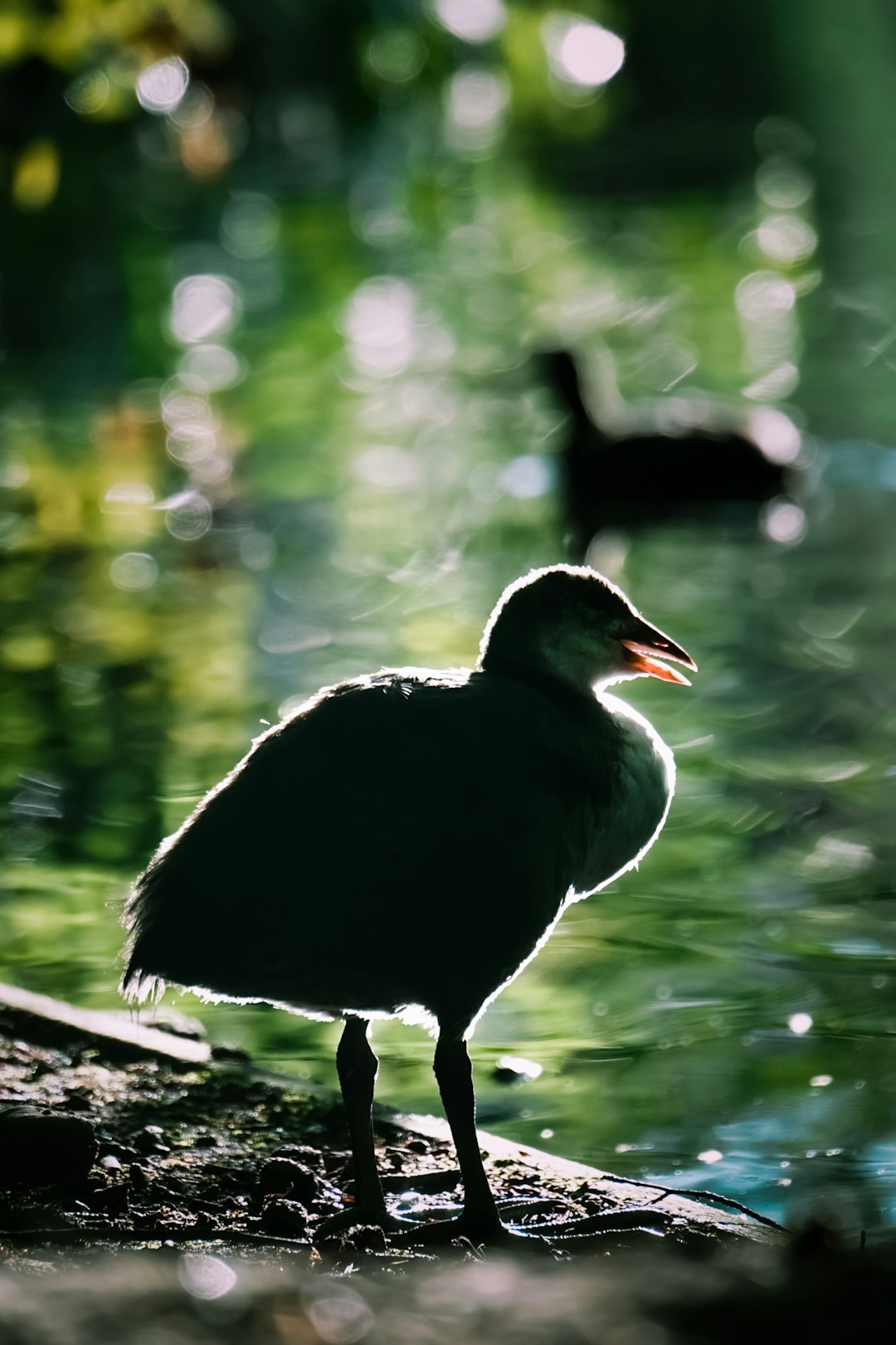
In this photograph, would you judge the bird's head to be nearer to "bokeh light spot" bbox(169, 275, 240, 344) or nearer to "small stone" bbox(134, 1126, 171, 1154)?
"small stone" bbox(134, 1126, 171, 1154)

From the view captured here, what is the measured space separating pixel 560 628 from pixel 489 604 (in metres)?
5.53

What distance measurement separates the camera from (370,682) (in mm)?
4516

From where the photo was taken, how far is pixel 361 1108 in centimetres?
450

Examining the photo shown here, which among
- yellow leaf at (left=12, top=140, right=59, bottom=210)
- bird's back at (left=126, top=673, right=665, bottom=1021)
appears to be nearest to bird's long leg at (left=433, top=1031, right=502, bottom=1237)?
bird's back at (left=126, top=673, right=665, bottom=1021)

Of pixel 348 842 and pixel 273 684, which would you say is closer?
pixel 348 842

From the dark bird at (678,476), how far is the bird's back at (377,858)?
7.86m

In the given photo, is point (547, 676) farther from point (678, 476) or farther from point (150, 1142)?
point (678, 476)

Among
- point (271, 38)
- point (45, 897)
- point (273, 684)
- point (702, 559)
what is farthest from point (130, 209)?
point (45, 897)

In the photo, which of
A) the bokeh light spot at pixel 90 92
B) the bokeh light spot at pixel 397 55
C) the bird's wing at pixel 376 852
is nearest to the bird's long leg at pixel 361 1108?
Result: the bird's wing at pixel 376 852

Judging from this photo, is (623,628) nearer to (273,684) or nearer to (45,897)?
(45,897)

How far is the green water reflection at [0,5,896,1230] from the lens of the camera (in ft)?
19.2

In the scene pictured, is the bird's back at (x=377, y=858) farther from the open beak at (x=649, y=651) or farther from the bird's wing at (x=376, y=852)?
the open beak at (x=649, y=651)

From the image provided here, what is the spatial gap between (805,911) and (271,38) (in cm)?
2230

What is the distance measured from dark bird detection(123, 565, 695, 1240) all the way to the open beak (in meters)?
0.41
